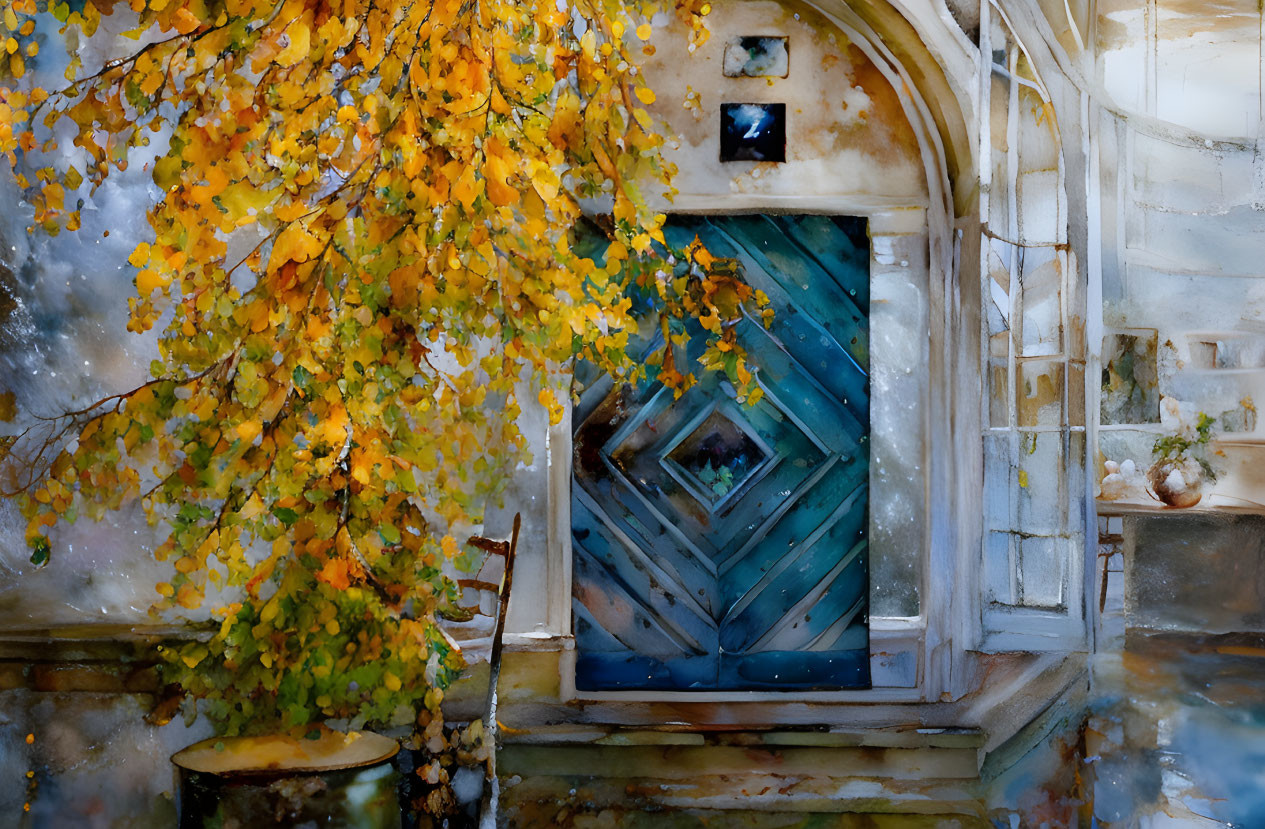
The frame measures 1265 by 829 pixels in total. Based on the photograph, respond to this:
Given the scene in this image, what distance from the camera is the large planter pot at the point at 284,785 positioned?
91.1 inches

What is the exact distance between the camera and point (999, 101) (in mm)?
2994

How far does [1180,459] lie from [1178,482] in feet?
0.20

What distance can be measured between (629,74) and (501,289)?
0.93 meters

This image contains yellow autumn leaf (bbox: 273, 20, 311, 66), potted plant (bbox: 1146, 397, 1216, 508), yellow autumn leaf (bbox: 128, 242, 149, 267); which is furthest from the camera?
potted plant (bbox: 1146, 397, 1216, 508)

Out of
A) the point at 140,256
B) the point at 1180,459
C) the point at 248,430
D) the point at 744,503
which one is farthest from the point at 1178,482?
the point at 140,256

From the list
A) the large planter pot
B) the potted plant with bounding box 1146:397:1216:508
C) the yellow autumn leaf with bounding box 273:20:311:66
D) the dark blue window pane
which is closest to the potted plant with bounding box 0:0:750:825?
the yellow autumn leaf with bounding box 273:20:311:66

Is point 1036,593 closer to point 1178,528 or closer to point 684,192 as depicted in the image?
point 1178,528

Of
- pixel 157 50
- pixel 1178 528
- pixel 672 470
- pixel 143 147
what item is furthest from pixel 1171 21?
pixel 143 147

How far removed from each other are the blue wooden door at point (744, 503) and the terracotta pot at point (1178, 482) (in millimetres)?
830

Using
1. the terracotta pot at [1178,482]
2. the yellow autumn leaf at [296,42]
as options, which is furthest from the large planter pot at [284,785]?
the terracotta pot at [1178,482]

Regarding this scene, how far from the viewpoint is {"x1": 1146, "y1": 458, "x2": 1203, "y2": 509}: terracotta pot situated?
2.83 m

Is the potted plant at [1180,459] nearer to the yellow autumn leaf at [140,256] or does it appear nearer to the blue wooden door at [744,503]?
the blue wooden door at [744,503]

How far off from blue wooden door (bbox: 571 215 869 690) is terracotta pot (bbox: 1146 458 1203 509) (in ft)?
2.72

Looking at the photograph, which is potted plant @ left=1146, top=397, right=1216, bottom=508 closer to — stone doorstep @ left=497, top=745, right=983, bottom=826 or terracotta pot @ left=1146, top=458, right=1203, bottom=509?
terracotta pot @ left=1146, top=458, right=1203, bottom=509
